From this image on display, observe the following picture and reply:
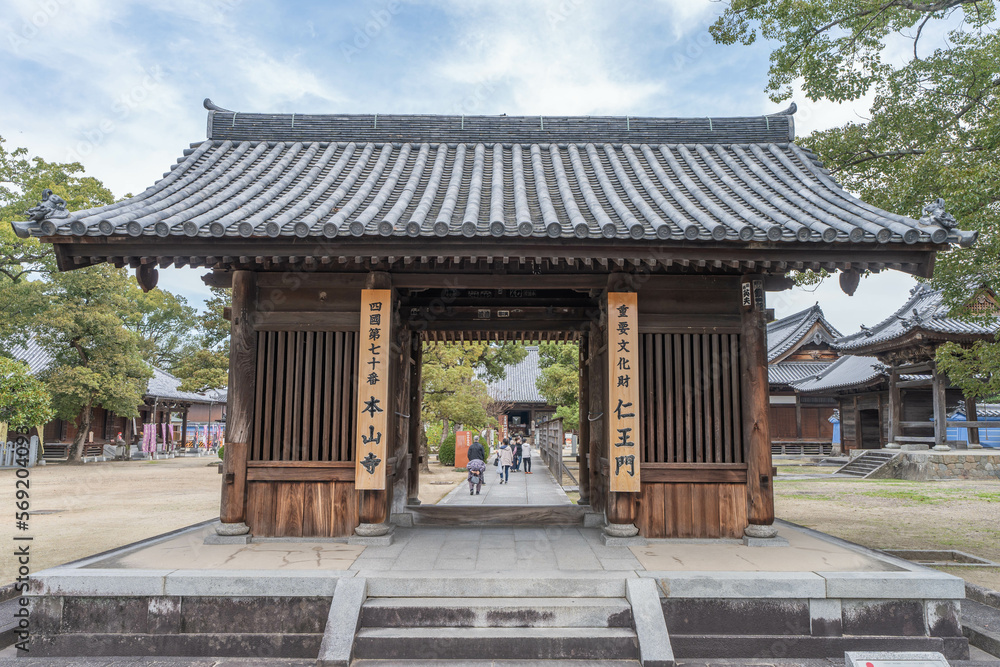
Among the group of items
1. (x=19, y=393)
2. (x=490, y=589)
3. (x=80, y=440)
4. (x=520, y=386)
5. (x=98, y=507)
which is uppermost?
(x=520, y=386)

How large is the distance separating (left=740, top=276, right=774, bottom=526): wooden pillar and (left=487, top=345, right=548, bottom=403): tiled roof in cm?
3468

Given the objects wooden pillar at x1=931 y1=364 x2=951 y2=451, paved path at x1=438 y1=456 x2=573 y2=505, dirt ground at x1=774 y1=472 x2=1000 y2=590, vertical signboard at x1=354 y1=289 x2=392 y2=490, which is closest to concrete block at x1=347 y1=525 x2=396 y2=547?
vertical signboard at x1=354 y1=289 x2=392 y2=490

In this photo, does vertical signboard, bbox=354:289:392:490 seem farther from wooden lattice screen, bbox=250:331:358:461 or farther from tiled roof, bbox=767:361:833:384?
tiled roof, bbox=767:361:833:384

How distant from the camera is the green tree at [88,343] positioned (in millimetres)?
26703

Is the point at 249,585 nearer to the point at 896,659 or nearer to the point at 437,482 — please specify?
the point at 896,659

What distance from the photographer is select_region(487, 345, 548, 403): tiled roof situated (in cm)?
4419

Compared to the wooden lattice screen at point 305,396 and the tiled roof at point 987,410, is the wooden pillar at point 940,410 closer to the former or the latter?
the tiled roof at point 987,410

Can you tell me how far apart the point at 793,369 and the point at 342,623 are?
1500 inches

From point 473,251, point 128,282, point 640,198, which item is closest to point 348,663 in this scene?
point 473,251

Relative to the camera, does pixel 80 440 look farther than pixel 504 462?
Yes

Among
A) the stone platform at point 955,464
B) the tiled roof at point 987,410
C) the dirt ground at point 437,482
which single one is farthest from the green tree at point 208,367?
the tiled roof at point 987,410

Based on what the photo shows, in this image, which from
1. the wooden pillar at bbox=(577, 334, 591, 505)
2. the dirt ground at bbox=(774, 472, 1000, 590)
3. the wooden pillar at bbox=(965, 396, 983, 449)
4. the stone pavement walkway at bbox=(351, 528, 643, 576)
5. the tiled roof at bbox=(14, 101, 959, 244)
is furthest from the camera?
the wooden pillar at bbox=(965, 396, 983, 449)

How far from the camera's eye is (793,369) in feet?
125

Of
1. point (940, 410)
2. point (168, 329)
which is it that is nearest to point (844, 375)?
point (940, 410)
